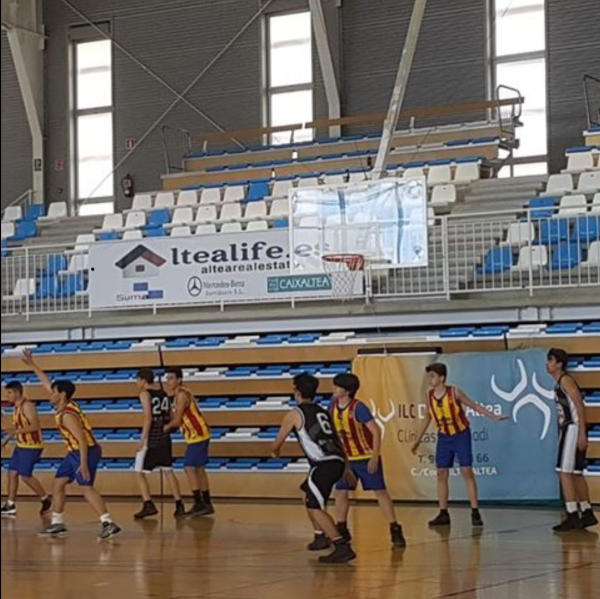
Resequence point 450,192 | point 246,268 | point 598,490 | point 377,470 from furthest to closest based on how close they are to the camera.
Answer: point 450,192 → point 246,268 → point 598,490 → point 377,470

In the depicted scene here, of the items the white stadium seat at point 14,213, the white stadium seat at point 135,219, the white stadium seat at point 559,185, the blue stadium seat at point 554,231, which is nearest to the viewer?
the blue stadium seat at point 554,231

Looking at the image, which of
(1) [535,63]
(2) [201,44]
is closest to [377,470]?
(1) [535,63]

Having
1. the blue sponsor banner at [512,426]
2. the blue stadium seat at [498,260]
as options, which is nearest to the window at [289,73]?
the blue stadium seat at [498,260]

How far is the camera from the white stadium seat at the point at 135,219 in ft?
76.7

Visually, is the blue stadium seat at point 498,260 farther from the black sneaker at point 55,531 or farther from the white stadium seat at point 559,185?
the black sneaker at point 55,531

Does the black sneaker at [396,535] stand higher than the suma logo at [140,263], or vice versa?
the suma logo at [140,263]

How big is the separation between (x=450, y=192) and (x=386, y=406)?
5.18 meters

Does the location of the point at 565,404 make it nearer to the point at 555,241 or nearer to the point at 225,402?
the point at 555,241

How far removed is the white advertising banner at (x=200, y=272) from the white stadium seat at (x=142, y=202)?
17.3 ft

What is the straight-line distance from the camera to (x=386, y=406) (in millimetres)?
16828

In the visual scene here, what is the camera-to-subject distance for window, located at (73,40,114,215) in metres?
26.1

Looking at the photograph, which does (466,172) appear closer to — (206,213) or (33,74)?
(206,213)

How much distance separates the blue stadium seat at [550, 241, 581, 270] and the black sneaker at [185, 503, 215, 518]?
5.41 metres

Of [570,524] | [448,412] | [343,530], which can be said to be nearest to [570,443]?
[570,524]
